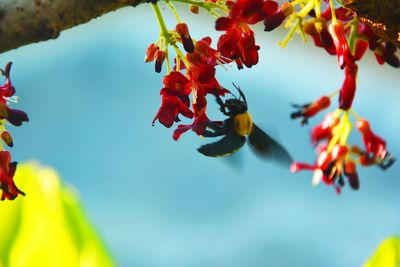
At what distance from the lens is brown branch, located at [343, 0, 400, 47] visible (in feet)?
3.66

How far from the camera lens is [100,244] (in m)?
2.00

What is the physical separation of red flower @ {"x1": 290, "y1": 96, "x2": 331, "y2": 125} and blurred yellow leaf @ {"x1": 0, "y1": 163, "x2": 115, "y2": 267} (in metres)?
0.63

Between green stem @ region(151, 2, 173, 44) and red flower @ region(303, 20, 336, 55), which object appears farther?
red flower @ region(303, 20, 336, 55)

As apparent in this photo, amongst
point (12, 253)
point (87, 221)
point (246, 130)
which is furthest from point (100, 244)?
point (246, 130)

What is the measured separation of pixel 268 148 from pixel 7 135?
0.48 meters

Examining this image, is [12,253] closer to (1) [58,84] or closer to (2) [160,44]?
(2) [160,44]

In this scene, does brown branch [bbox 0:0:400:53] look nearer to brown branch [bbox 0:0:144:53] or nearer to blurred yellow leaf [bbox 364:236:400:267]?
brown branch [bbox 0:0:144:53]

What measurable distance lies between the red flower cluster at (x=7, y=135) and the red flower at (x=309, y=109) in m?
0.67

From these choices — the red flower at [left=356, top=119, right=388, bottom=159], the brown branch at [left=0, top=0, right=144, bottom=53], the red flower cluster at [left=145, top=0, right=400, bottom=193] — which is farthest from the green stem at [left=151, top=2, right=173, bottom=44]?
the red flower at [left=356, top=119, right=388, bottom=159]

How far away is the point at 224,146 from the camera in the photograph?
1.34 metres

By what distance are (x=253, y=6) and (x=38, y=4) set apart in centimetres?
32

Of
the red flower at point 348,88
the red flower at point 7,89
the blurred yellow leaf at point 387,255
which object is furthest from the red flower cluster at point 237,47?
the blurred yellow leaf at point 387,255

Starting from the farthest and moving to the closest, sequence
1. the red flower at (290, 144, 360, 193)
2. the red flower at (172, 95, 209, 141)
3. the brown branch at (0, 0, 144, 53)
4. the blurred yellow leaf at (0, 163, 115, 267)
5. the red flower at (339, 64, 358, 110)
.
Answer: the blurred yellow leaf at (0, 163, 115, 267) < the red flower at (290, 144, 360, 193) < the red flower at (339, 64, 358, 110) < the red flower at (172, 95, 209, 141) < the brown branch at (0, 0, 144, 53)

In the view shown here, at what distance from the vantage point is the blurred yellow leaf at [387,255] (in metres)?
1.64
